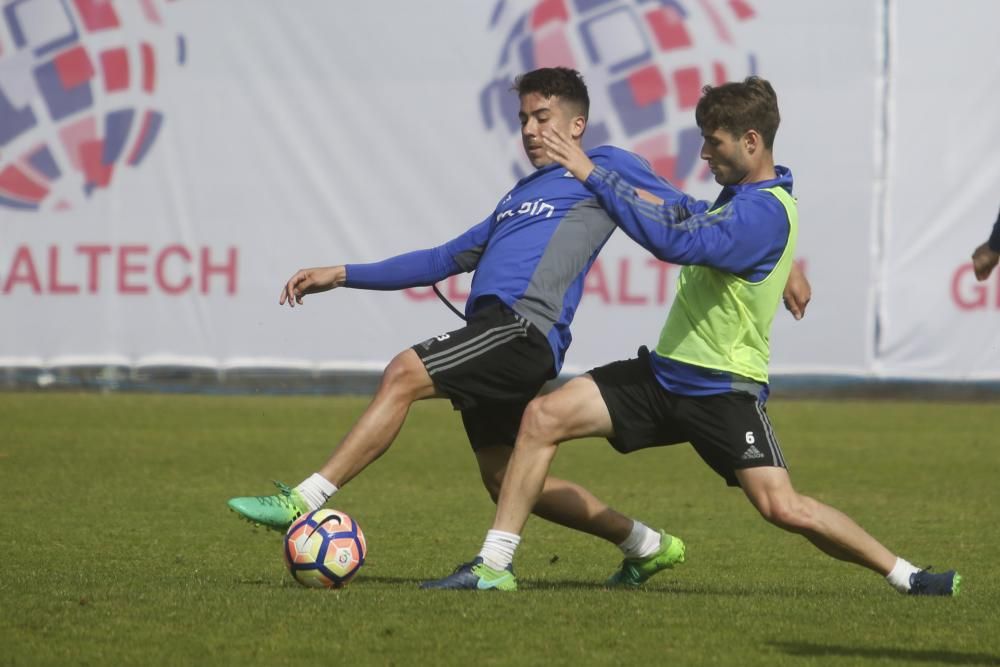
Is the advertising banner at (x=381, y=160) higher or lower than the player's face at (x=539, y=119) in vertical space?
lower

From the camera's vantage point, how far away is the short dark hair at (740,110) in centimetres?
595

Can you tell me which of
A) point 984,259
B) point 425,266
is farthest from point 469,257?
point 984,259

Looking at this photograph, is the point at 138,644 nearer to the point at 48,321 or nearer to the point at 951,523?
the point at 951,523

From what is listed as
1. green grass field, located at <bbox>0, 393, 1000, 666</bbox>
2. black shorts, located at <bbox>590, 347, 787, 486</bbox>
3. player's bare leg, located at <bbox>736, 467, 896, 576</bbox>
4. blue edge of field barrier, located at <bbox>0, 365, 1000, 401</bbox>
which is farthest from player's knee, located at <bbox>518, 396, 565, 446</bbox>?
blue edge of field barrier, located at <bbox>0, 365, 1000, 401</bbox>

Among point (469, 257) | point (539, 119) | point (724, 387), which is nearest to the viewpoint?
point (724, 387)

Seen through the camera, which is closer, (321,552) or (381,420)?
(321,552)

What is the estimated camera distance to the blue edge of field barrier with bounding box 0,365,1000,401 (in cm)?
Answer: 1641

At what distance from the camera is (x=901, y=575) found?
20.0 feet

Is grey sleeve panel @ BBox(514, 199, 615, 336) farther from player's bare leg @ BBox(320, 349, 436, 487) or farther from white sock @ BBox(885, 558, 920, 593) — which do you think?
white sock @ BBox(885, 558, 920, 593)

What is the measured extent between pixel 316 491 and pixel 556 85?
192cm

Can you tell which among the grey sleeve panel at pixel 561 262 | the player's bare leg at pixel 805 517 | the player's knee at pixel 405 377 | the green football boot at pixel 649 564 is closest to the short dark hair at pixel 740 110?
the grey sleeve panel at pixel 561 262

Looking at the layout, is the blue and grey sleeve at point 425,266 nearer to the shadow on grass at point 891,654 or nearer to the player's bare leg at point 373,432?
the player's bare leg at point 373,432

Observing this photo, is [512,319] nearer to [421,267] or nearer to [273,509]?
[421,267]

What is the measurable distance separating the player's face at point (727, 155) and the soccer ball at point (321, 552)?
190 centimetres
